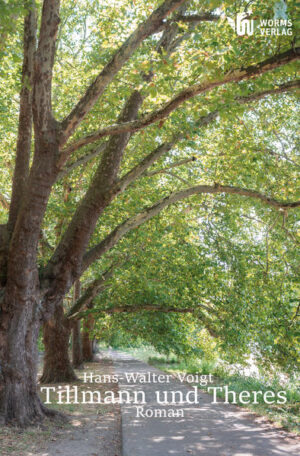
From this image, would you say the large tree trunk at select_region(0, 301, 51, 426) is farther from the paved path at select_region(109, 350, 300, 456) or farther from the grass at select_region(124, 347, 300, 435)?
→ the grass at select_region(124, 347, 300, 435)

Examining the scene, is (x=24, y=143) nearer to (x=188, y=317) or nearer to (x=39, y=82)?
(x=39, y=82)

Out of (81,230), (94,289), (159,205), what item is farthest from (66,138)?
(94,289)

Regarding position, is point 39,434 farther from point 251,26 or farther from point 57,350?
point 57,350

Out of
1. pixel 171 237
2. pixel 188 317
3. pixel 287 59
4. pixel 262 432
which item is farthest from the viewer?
pixel 188 317

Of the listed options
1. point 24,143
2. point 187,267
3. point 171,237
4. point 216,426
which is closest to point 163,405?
point 216,426

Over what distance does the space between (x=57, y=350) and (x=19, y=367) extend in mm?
7260

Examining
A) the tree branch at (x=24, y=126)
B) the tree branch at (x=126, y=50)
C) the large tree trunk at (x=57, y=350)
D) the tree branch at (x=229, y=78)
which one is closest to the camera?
the tree branch at (x=229, y=78)

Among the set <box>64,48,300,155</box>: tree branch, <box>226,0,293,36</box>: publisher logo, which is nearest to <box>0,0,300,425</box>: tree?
<box>64,48,300,155</box>: tree branch

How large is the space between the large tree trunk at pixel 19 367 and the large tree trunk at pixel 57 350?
259 inches

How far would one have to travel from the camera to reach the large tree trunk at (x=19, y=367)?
7012mm

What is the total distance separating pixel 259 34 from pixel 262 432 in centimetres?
612

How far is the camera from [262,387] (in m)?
11.8

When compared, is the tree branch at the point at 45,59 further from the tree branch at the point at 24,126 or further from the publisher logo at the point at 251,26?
the publisher logo at the point at 251,26

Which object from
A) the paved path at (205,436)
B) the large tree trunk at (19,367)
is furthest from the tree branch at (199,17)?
the paved path at (205,436)
